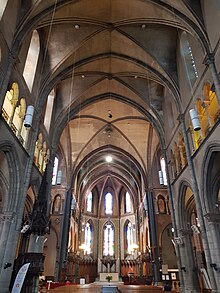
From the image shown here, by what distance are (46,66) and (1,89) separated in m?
6.53

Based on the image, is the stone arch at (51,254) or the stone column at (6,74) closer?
the stone column at (6,74)

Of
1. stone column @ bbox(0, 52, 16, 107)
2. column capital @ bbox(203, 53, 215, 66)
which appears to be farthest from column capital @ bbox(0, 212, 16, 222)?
column capital @ bbox(203, 53, 215, 66)

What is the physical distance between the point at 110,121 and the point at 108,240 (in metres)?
21.1

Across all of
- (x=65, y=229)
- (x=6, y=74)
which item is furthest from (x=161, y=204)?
(x=6, y=74)

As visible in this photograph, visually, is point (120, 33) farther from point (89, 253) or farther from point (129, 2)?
point (89, 253)

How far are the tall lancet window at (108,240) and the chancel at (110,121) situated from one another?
28.8 ft

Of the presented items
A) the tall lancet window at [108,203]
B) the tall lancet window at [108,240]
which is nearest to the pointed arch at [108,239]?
the tall lancet window at [108,240]

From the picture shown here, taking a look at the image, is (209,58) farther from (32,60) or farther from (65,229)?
(65,229)

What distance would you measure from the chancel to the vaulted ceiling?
0.07 metres

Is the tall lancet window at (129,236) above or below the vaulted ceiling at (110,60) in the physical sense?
below

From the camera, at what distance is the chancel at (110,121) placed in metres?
10.6

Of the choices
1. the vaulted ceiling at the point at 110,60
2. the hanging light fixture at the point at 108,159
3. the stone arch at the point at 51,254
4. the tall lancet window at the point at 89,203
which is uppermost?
the hanging light fixture at the point at 108,159

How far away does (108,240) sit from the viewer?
36.8 metres

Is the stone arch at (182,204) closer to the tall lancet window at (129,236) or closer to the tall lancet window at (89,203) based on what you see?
the tall lancet window at (129,236)
